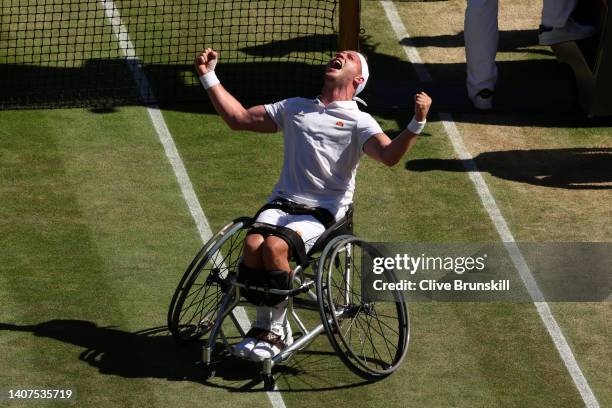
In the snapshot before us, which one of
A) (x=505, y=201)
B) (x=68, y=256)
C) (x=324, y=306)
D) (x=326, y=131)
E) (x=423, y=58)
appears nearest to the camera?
(x=324, y=306)

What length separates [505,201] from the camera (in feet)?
45.0

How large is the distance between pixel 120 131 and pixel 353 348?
4515mm

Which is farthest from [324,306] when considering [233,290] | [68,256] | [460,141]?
[460,141]

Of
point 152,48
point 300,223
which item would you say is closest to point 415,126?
point 300,223

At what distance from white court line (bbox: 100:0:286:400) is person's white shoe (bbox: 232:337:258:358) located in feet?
1.06

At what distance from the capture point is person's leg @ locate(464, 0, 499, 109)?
1526cm

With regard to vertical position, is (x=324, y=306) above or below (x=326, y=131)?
below

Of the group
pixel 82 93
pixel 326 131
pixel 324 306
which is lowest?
pixel 82 93

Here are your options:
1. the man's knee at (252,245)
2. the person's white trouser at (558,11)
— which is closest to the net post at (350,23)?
the person's white trouser at (558,11)

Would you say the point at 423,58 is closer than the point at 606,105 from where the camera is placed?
No

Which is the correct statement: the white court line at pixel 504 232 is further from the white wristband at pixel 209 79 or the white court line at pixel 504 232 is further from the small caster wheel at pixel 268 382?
the white wristband at pixel 209 79

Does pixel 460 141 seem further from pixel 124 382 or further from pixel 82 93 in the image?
pixel 124 382

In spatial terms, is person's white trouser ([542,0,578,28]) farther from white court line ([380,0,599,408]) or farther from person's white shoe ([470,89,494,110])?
white court line ([380,0,599,408])

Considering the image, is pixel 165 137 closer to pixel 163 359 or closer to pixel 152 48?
pixel 152 48
